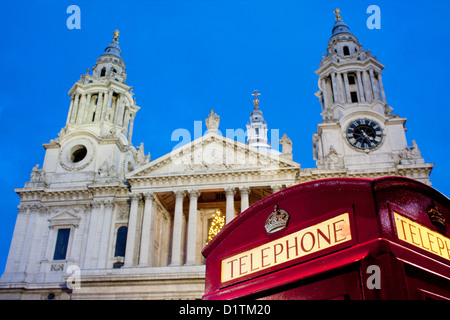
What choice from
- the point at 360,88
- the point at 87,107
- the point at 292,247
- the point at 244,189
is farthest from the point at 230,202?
the point at 292,247

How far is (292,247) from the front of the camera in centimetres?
Result: 391

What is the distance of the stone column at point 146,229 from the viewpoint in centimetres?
2827

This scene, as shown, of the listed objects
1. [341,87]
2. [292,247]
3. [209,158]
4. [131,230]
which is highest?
[341,87]

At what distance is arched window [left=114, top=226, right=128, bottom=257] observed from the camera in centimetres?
3086

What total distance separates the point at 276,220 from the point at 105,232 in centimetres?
2877

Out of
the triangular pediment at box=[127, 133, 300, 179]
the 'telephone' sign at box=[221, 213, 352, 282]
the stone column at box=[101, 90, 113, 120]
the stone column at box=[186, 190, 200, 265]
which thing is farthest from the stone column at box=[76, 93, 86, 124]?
the 'telephone' sign at box=[221, 213, 352, 282]

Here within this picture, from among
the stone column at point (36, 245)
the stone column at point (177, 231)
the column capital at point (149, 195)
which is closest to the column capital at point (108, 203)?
the column capital at point (149, 195)

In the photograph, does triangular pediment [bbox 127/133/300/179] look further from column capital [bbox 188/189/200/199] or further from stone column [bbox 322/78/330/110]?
stone column [bbox 322/78/330/110]

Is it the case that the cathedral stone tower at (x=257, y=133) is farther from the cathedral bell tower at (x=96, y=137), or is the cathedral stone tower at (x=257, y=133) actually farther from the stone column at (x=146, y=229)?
the stone column at (x=146, y=229)

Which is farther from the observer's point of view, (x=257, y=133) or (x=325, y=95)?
(x=257, y=133)

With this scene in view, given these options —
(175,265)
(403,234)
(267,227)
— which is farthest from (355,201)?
(175,265)

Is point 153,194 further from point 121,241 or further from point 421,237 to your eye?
point 421,237
